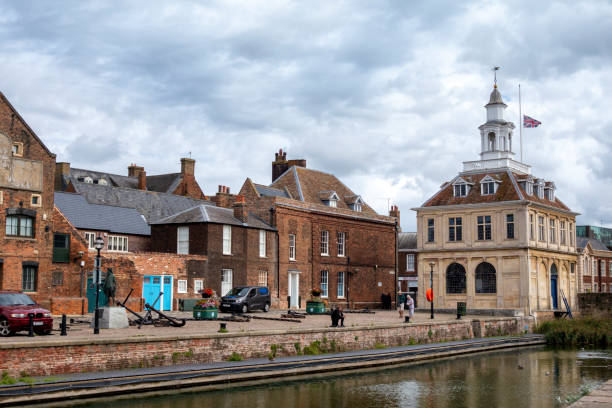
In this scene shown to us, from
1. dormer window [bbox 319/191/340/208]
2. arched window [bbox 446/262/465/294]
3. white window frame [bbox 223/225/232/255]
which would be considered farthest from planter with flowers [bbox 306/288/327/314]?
arched window [bbox 446/262/465/294]

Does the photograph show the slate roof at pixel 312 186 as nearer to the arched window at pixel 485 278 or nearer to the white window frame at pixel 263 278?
the white window frame at pixel 263 278

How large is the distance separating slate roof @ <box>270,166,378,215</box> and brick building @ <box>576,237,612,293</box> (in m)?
31.8

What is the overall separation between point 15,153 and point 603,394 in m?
28.4

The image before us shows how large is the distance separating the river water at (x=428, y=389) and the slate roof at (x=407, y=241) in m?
44.9

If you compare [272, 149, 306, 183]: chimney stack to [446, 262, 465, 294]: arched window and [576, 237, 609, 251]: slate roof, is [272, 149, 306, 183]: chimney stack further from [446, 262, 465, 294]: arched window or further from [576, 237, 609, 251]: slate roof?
[576, 237, 609, 251]: slate roof

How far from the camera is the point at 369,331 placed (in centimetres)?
3103

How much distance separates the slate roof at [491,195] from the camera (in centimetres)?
5166

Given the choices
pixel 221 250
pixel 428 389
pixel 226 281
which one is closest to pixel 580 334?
pixel 226 281

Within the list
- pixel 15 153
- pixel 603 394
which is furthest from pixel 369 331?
pixel 15 153

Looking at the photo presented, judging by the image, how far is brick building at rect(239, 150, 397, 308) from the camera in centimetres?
4884

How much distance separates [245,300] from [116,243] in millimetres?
10951

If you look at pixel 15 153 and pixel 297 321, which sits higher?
pixel 15 153

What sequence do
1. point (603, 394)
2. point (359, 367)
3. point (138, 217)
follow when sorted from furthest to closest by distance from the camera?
point (138, 217)
point (359, 367)
point (603, 394)

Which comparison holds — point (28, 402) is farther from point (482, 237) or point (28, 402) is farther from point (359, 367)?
point (482, 237)
